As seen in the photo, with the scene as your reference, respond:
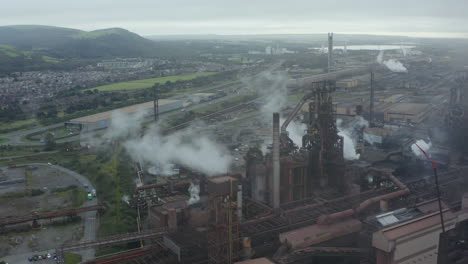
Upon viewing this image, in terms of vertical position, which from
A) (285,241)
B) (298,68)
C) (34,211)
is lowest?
(34,211)

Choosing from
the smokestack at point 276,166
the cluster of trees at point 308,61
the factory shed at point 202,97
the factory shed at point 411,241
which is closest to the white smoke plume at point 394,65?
the cluster of trees at point 308,61

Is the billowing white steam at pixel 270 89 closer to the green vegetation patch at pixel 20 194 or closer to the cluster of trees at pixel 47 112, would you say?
the green vegetation patch at pixel 20 194

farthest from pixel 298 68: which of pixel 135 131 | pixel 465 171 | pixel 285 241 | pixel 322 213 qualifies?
pixel 285 241

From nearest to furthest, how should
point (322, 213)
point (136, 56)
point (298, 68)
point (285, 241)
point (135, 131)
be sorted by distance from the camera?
point (285, 241) < point (322, 213) < point (135, 131) < point (298, 68) < point (136, 56)

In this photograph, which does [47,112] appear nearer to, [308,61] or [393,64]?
[308,61]

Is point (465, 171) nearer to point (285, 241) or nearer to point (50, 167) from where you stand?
point (285, 241)

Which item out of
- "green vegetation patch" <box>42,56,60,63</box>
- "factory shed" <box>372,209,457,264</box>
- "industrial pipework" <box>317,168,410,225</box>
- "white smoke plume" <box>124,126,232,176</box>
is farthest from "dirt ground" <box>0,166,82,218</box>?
"green vegetation patch" <box>42,56,60,63</box>

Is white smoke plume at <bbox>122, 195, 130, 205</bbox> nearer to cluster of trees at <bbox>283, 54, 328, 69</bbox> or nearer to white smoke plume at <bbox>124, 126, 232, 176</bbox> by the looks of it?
white smoke plume at <bbox>124, 126, 232, 176</bbox>
